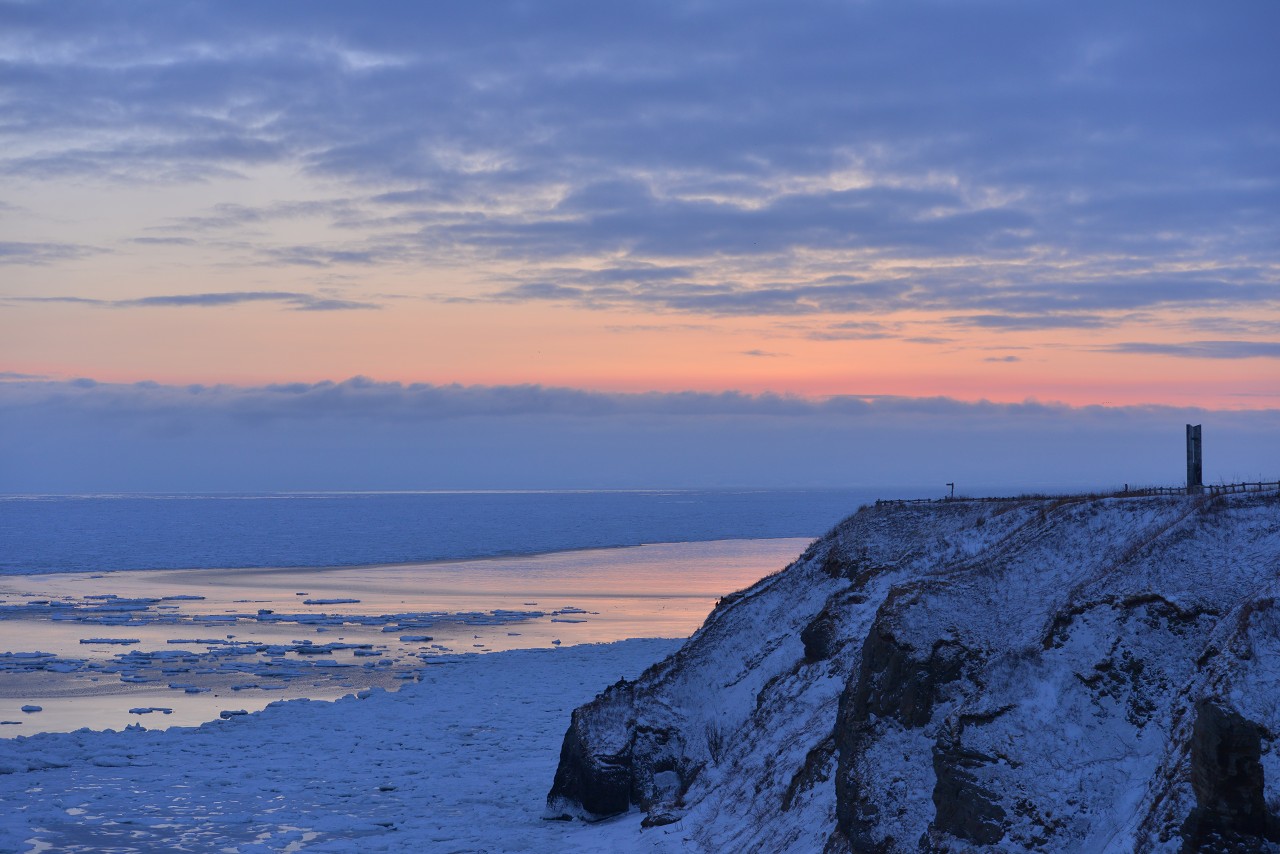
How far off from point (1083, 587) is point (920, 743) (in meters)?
3.10

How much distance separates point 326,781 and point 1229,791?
2058 cm

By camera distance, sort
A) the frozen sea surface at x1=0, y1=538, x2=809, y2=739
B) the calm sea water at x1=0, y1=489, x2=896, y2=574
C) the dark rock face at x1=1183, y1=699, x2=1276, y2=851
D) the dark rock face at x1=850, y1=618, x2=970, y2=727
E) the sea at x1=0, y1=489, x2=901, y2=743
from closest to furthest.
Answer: the dark rock face at x1=1183, y1=699, x2=1276, y2=851 < the dark rock face at x1=850, y1=618, x2=970, y2=727 < the frozen sea surface at x1=0, y1=538, x2=809, y2=739 < the sea at x1=0, y1=489, x2=901, y2=743 < the calm sea water at x1=0, y1=489, x2=896, y2=574

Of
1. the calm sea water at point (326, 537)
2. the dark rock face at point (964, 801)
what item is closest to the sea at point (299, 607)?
the calm sea water at point (326, 537)

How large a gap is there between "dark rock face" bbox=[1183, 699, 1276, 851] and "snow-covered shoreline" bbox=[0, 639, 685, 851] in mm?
10493

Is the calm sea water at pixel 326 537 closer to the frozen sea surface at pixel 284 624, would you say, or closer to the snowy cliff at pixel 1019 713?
the frozen sea surface at pixel 284 624

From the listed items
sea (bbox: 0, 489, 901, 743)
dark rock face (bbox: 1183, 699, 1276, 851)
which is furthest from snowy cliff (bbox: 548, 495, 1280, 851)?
sea (bbox: 0, 489, 901, 743)

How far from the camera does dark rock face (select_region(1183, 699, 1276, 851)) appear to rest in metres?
10.7

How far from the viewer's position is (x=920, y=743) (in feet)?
51.1

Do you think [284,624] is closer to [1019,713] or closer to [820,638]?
[820,638]

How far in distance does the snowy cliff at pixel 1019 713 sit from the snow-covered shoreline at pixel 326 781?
182cm

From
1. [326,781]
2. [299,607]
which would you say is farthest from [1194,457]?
[299,607]

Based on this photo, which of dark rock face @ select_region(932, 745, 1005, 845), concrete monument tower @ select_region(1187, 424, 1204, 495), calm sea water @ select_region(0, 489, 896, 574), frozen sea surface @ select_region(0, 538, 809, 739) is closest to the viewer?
dark rock face @ select_region(932, 745, 1005, 845)

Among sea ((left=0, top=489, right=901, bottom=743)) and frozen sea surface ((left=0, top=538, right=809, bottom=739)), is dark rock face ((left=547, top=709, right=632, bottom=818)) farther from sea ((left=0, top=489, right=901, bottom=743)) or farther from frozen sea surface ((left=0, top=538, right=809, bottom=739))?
frozen sea surface ((left=0, top=538, right=809, bottom=739))

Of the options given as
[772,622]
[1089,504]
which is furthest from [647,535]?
[1089,504]
